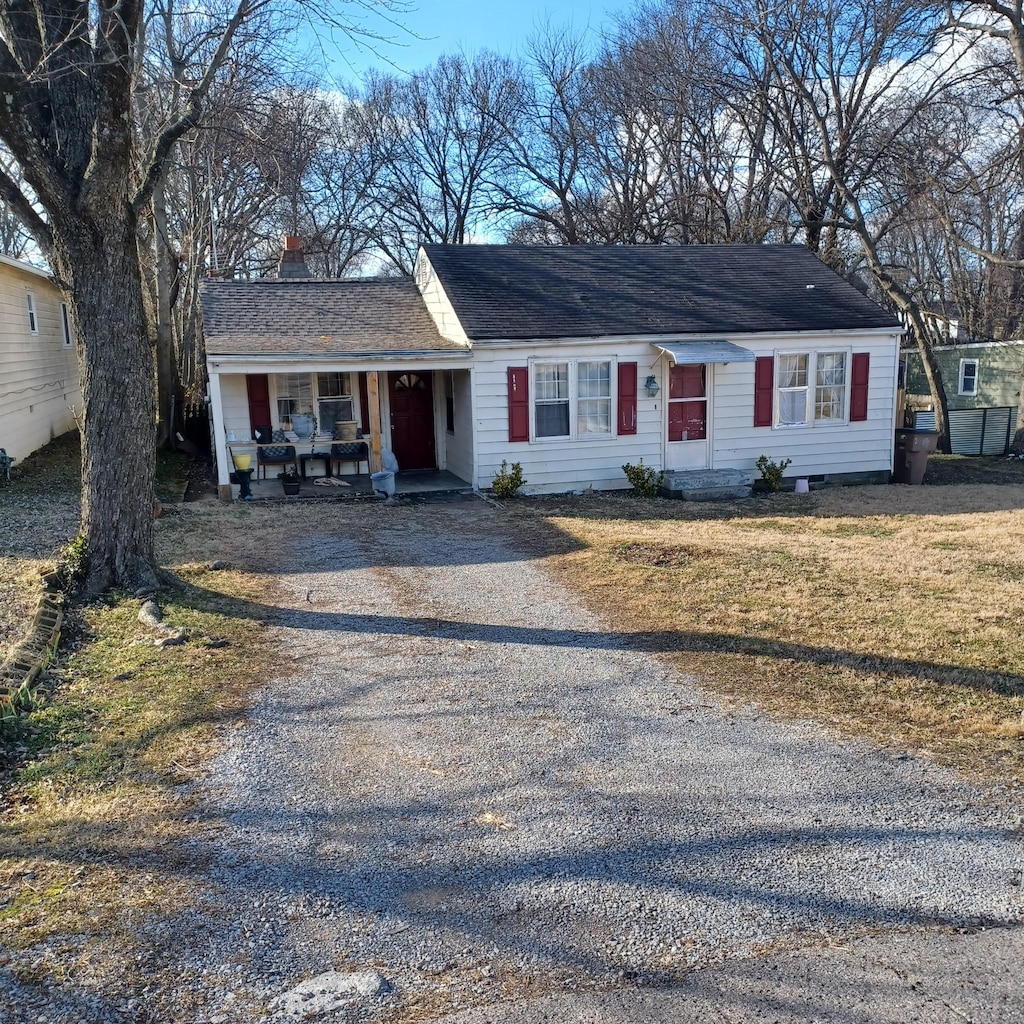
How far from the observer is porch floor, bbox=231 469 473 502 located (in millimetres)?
13758

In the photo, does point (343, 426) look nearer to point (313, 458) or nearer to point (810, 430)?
point (313, 458)

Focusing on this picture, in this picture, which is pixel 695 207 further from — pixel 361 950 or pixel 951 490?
pixel 361 950

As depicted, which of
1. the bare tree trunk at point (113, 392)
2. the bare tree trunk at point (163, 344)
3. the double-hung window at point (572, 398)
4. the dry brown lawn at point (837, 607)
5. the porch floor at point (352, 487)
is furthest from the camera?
the bare tree trunk at point (163, 344)

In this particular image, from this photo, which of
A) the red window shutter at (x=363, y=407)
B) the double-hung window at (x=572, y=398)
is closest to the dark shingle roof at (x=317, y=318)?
the red window shutter at (x=363, y=407)

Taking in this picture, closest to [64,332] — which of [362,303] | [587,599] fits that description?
[362,303]

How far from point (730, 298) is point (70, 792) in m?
14.2

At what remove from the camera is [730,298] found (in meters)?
15.8

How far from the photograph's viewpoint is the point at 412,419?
54.0 ft

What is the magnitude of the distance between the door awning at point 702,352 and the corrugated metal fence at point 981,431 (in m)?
8.87

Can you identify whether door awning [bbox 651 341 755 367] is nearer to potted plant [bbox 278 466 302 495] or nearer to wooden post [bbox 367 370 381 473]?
wooden post [bbox 367 370 381 473]

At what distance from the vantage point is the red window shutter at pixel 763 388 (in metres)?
15.1

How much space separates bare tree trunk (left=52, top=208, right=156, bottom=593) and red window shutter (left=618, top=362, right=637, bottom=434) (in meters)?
8.49

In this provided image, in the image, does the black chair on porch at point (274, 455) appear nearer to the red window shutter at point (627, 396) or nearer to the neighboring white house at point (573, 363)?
the neighboring white house at point (573, 363)

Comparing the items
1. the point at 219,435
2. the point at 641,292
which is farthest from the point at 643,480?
the point at 219,435
